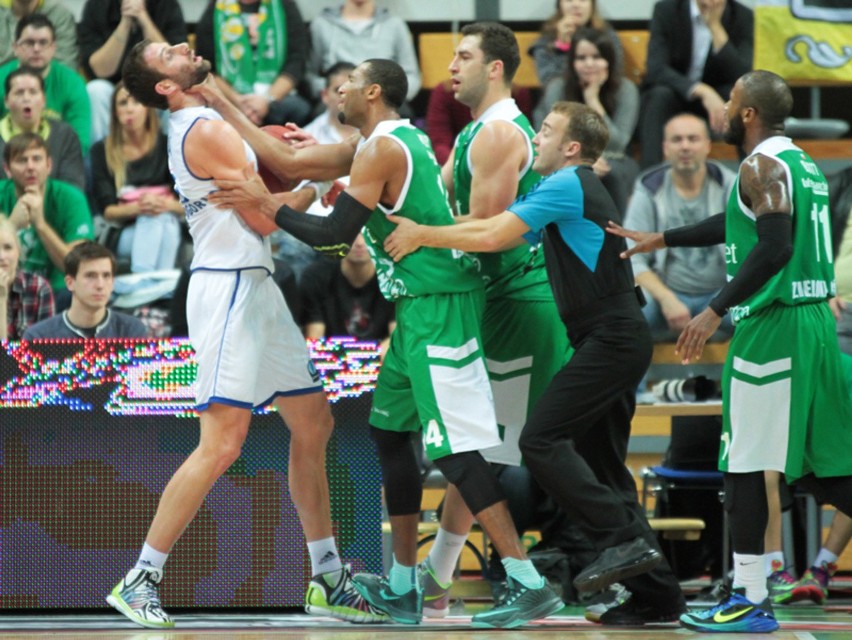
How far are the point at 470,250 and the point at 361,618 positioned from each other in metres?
1.60

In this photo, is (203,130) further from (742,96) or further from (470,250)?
(742,96)

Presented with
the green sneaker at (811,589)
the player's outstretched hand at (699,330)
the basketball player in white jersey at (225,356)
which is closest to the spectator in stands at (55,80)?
the basketball player in white jersey at (225,356)

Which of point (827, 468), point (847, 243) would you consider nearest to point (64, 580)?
point (827, 468)

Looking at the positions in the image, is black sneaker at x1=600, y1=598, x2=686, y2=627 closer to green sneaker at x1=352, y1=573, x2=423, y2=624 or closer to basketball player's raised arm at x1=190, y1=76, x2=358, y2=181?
green sneaker at x1=352, y1=573, x2=423, y2=624

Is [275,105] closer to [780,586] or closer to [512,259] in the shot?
[512,259]

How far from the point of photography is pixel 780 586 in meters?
6.86

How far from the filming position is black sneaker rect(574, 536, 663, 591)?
17.2ft

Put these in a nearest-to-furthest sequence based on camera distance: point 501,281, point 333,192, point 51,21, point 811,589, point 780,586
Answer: point 501,281 → point 333,192 → point 811,589 → point 780,586 → point 51,21

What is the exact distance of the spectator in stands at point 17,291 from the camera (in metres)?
8.04

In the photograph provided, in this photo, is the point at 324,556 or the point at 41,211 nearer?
the point at 324,556

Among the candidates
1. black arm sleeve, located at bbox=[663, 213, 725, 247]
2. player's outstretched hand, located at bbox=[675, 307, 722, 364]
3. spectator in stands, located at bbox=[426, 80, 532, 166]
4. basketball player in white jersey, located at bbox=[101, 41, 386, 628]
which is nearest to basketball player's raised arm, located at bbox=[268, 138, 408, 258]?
basketball player in white jersey, located at bbox=[101, 41, 386, 628]

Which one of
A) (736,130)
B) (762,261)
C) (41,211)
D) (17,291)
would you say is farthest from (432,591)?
(41,211)

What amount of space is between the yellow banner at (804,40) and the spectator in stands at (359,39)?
262 centimetres

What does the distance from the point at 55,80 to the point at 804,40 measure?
556 centimetres
